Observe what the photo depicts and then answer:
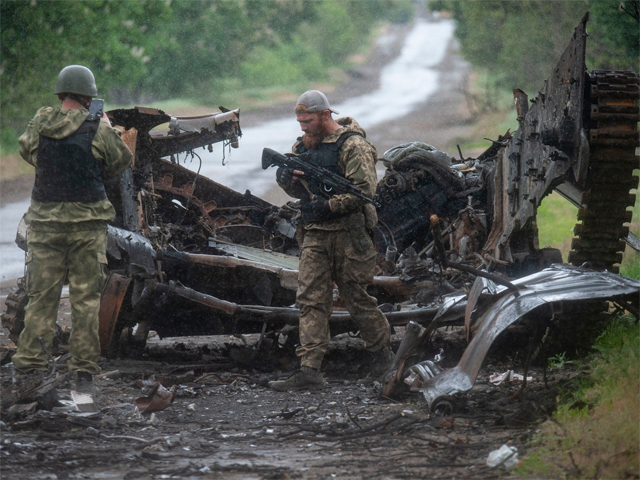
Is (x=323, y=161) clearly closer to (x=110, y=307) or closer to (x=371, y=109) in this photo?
(x=110, y=307)

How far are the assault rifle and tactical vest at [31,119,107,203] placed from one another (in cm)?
124

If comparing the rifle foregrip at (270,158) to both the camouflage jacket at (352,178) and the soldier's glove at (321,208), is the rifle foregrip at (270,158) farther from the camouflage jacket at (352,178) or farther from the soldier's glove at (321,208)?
the soldier's glove at (321,208)

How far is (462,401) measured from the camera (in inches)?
199

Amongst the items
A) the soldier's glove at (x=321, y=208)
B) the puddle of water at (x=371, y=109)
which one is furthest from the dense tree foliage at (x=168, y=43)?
the soldier's glove at (x=321, y=208)

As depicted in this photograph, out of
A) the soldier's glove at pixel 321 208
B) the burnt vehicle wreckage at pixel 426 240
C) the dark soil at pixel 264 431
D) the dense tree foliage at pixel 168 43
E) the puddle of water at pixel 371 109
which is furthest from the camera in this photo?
the dense tree foliage at pixel 168 43

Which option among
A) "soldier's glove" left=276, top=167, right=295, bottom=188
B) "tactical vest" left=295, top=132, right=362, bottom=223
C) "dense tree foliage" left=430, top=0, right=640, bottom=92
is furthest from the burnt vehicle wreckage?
"dense tree foliage" left=430, top=0, right=640, bottom=92

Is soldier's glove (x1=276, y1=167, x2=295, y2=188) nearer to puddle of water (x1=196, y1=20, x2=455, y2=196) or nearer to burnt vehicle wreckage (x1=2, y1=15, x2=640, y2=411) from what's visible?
burnt vehicle wreckage (x1=2, y1=15, x2=640, y2=411)

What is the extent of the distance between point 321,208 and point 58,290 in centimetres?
186

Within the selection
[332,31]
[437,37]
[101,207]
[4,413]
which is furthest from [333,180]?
[437,37]

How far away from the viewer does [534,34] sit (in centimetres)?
2506

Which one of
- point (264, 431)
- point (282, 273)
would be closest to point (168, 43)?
point (282, 273)

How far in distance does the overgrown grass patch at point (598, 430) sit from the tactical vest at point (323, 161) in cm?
220

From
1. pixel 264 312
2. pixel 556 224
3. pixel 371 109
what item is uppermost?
pixel 371 109

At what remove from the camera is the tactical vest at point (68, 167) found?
536 cm
